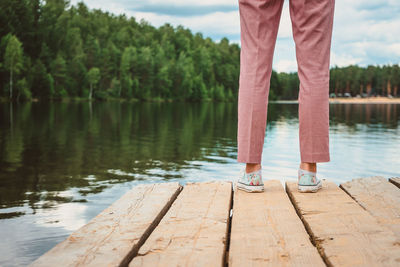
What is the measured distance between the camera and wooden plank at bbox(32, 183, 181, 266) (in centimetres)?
139

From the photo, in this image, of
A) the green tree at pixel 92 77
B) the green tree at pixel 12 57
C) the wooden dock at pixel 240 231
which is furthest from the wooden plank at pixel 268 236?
the green tree at pixel 92 77

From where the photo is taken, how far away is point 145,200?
225cm

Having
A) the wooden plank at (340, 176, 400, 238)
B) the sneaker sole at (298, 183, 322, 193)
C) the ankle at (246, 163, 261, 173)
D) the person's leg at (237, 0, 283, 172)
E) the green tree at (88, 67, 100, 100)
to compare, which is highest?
the green tree at (88, 67, 100, 100)

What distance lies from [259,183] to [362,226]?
2.80 ft

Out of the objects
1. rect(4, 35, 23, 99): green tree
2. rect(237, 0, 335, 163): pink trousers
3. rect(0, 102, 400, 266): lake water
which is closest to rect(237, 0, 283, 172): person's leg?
rect(237, 0, 335, 163): pink trousers

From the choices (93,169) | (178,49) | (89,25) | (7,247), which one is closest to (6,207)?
(7,247)

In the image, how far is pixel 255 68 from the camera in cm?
251

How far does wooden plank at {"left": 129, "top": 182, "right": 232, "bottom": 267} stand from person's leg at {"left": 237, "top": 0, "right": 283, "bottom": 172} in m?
0.34

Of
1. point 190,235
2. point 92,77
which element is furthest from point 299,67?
point 92,77

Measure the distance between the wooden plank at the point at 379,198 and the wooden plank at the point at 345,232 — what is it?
60 mm

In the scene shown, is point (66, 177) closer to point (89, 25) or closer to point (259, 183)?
point (259, 183)

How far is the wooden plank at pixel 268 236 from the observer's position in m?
1.40

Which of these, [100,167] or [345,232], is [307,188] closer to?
[345,232]

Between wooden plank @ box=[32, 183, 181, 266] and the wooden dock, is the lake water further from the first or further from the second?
the wooden dock
